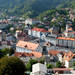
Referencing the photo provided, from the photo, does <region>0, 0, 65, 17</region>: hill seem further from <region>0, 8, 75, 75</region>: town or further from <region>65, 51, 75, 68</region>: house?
<region>65, 51, 75, 68</region>: house

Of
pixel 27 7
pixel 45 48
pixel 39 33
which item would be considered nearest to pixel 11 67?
pixel 45 48

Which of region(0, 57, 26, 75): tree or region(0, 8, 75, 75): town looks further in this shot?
region(0, 8, 75, 75): town

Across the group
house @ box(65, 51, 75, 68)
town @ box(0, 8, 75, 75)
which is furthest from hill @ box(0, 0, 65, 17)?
house @ box(65, 51, 75, 68)

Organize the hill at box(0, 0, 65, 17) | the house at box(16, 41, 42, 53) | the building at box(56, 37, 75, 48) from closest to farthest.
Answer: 1. the house at box(16, 41, 42, 53)
2. the building at box(56, 37, 75, 48)
3. the hill at box(0, 0, 65, 17)

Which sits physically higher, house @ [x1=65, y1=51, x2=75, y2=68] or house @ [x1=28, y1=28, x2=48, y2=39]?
house @ [x1=28, y1=28, x2=48, y2=39]

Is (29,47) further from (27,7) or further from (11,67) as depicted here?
(27,7)

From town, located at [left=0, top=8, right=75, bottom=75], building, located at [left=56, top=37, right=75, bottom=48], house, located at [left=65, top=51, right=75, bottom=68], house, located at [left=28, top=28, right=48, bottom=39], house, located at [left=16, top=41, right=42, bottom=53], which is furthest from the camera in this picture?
house, located at [left=28, top=28, right=48, bottom=39]

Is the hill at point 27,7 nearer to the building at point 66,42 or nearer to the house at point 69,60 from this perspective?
the building at point 66,42

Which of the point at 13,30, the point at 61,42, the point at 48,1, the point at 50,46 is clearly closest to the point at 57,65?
the point at 50,46

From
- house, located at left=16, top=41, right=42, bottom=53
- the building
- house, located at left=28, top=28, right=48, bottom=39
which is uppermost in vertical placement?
house, located at left=28, top=28, right=48, bottom=39

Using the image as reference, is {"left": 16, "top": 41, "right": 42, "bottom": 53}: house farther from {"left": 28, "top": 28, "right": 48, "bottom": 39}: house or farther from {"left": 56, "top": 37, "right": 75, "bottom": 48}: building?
{"left": 28, "top": 28, "right": 48, "bottom": 39}: house

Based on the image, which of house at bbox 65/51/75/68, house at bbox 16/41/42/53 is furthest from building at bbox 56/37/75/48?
house at bbox 65/51/75/68

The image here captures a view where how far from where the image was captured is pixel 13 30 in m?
66.5

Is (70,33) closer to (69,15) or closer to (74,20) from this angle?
(74,20)
